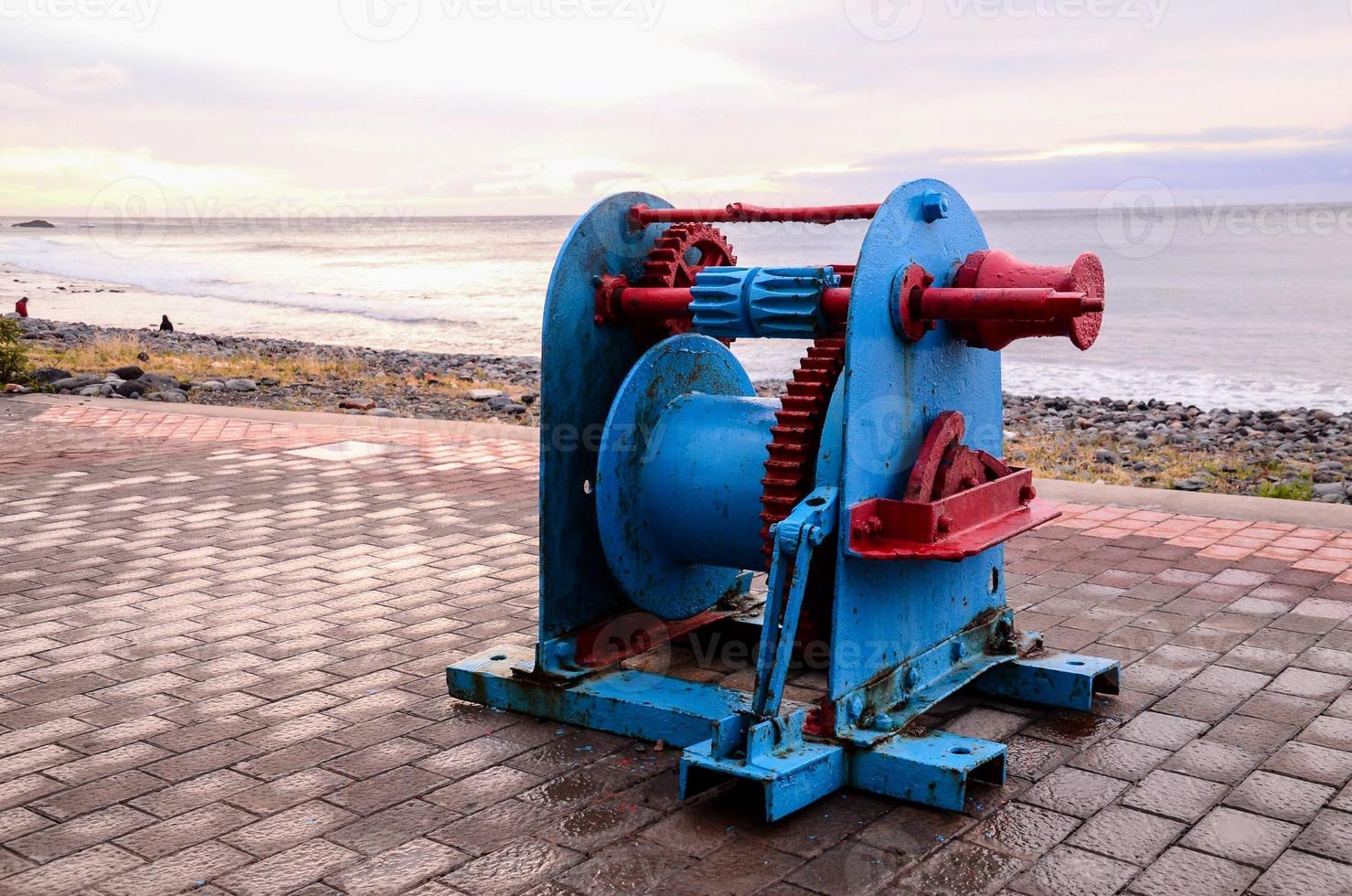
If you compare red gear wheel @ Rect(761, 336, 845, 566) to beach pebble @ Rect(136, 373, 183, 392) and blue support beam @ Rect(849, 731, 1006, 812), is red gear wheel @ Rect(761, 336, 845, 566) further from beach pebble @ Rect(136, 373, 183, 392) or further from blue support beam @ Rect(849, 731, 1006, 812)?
beach pebble @ Rect(136, 373, 183, 392)

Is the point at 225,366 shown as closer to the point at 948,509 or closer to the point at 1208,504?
the point at 1208,504

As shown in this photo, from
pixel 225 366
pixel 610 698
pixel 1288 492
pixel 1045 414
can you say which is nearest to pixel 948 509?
pixel 610 698

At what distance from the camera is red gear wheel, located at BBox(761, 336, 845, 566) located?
3436 millimetres

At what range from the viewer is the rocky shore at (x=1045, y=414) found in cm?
980

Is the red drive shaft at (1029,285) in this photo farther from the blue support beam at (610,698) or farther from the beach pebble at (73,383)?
the beach pebble at (73,383)

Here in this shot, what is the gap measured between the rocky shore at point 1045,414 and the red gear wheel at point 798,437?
590cm

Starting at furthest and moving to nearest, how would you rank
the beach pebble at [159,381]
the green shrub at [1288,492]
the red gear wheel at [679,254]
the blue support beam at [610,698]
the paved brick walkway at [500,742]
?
the beach pebble at [159,381] → the green shrub at [1288,492] → the red gear wheel at [679,254] → the blue support beam at [610,698] → the paved brick walkway at [500,742]

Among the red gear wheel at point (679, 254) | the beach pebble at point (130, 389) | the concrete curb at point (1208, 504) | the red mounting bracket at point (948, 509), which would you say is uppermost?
the red gear wheel at point (679, 254)

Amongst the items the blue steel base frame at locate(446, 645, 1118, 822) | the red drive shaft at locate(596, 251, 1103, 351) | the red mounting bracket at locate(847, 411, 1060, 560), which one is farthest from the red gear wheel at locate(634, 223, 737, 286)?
the blue steel base frame at locate(446, 645, 1118, 822)

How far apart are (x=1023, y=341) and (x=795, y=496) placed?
78.1ft

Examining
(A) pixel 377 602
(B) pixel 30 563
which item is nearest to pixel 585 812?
(A) pixel 377 602

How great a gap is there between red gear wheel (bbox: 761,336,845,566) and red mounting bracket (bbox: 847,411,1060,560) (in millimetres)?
240

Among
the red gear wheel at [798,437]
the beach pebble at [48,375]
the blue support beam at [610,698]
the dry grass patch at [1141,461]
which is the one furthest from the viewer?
the beach pebble at [48,375]

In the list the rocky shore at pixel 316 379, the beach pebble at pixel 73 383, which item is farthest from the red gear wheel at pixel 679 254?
the beach pebble at pixel 73 383
